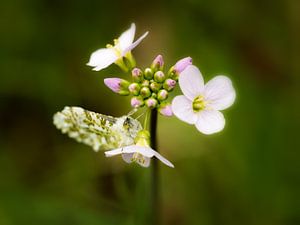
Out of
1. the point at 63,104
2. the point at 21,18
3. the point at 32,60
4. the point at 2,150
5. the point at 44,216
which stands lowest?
the point at 44,216

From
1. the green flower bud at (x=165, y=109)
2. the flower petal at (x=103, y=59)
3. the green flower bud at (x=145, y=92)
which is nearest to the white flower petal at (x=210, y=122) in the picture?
the green flower bud at (x=165, y=109)

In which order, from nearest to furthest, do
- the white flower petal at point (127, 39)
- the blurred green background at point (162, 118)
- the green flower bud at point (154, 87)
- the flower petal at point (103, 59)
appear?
1. the green flower bud at point (154, 87)
2. the flower petal at point (103, 59)
3. the white flower petal at point (127, 39)
4. the blurred green background at point (162, 118)

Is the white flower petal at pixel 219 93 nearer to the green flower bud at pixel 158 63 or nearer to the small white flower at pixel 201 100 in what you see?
the small white flower at pixel 201 100

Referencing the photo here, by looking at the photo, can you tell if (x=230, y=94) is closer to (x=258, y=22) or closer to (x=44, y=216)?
(x=44, y=216)

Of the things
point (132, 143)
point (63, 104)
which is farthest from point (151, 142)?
point (63, 104)

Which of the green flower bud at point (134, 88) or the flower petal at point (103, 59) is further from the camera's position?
the flower petal at point (103, 59)

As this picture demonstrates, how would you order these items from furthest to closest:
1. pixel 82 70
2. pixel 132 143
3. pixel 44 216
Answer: pixel 82 70, pixel 44 216, pixel 132 143
